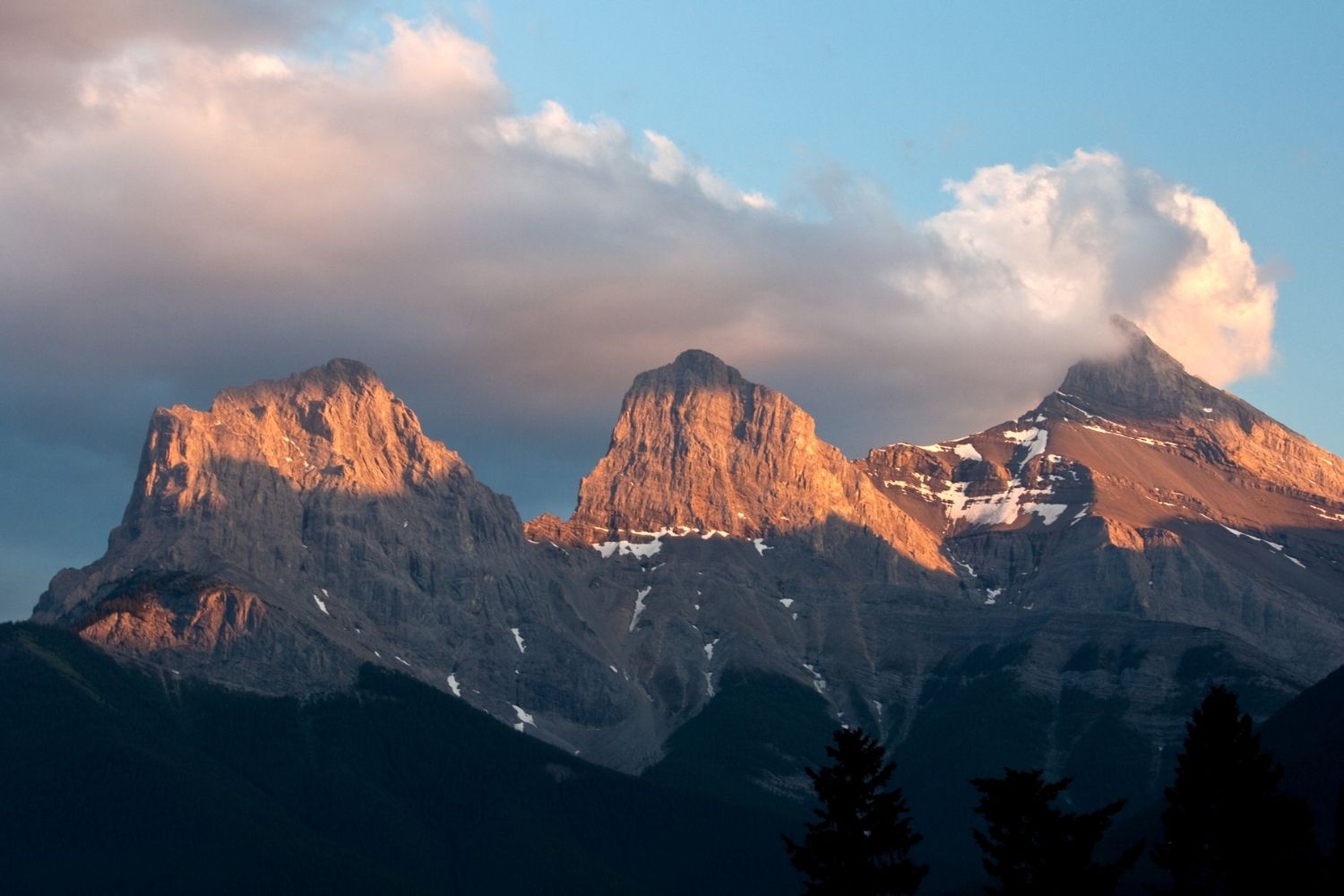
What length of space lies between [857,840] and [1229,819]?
49.7 feet

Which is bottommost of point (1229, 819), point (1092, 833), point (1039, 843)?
point (1039, 843)

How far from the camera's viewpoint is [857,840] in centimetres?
8819

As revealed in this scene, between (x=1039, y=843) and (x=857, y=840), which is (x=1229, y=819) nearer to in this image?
(x=1039, y=843)

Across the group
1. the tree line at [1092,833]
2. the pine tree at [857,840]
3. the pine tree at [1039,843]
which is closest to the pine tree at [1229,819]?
the tree line at [1092,833]

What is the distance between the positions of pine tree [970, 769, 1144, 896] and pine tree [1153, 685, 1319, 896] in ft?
7.86

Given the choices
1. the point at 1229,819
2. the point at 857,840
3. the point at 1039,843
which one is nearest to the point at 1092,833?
the point at 1039,843

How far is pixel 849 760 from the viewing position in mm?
89125

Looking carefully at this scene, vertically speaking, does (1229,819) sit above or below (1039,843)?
above

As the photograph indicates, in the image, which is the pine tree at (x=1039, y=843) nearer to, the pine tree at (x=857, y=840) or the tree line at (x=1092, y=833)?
the tree line at (x=1092, y=833)

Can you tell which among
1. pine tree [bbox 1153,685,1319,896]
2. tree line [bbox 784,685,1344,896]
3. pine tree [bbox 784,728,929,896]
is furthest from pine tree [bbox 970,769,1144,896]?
pine tree [bbox 784,728,929,896]

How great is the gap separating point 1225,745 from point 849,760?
15470 mm

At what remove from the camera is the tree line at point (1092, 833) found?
82938mm

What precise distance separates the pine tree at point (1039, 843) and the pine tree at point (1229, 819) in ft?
7.86

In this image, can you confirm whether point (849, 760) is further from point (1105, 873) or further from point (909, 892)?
point (1105, 873)
